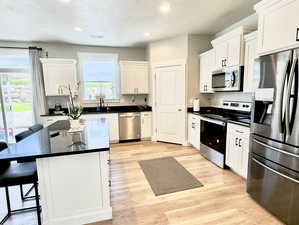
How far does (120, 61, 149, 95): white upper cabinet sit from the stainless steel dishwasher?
0.70m

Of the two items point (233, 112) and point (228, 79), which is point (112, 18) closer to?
point (228, 79)

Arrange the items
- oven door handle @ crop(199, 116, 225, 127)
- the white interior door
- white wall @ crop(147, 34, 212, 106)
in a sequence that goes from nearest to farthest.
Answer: oven door handle @ crop(199, 116, 225, 127) < white wall @ crop(147, 34, 212, 106) < the white interior door

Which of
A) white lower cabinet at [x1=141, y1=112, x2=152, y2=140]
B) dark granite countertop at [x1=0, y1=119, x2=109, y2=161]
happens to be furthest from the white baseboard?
white lower cabinet at [x1=141, y1=112, x2=152, y2=140]

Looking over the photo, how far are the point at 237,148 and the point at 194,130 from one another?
1407 mm

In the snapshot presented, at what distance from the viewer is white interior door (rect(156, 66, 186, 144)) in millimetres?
4363

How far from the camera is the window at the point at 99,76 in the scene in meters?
4.98

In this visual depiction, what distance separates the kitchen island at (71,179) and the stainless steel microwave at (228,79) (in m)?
2.47

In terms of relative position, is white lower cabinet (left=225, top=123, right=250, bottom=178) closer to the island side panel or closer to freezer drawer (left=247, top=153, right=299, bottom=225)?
freezer drawer (left=247, top=153, right=299, bottom=225)

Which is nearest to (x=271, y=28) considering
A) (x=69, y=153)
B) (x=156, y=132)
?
(x=69, y=153)

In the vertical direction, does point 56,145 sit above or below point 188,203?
above

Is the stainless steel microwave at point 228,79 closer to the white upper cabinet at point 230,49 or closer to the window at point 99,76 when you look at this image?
the white upper cabinet at point 230,49

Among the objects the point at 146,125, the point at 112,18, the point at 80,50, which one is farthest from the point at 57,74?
the point at 146,125

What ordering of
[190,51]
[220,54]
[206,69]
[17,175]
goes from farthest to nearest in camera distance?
[190,51], [206,69], [220,54], [17,175]

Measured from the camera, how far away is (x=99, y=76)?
5.12 meters
